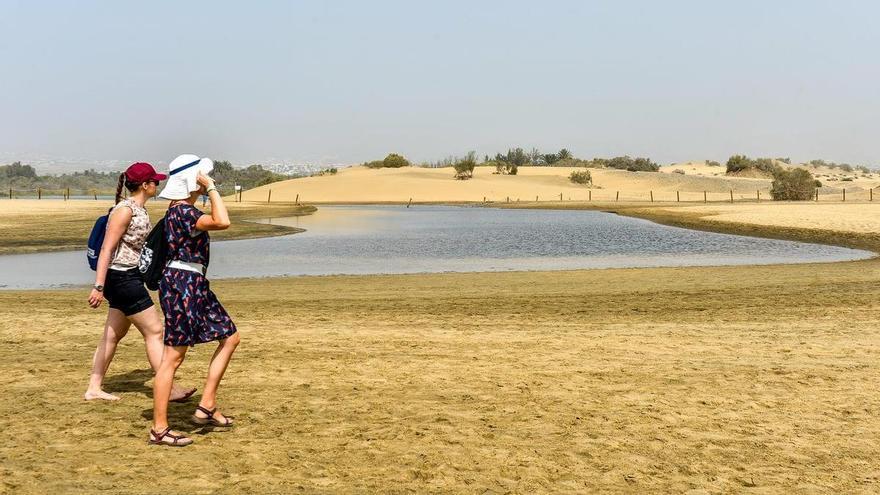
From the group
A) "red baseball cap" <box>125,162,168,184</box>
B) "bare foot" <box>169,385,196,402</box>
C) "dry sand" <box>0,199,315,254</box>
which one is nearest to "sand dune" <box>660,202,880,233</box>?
"dry sand" <box>0,199,315,254</box>

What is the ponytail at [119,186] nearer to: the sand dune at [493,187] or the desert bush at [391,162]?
the sand dune at [493,187]

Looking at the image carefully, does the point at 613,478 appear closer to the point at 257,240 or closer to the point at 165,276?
the point at 165,276

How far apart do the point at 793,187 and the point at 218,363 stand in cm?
6984

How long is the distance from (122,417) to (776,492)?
15.9ft

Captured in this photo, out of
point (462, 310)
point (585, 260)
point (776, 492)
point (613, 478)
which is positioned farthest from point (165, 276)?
point (585, 260)

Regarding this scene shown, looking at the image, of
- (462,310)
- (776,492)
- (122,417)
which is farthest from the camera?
(462,310)

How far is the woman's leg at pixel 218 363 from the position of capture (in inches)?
235

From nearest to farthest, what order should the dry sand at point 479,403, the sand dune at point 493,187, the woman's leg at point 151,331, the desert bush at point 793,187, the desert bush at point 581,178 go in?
the dry sand at point 479,403 < the woman's leg at point 151,331 < the desert bush at point 793,187 < the sand dune at point 493,187 < the desert bush at point 581,178

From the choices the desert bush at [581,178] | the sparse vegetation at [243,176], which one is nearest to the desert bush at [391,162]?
the sparse vegetation at [243,176]

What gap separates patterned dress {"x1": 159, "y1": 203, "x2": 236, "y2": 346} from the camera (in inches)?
223

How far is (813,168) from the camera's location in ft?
451

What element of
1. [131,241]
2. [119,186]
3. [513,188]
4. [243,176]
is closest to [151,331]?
[131,241]

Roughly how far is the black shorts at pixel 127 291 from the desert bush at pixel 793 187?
227 ft

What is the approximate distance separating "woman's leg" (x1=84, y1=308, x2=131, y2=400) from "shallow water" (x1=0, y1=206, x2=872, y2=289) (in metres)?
12.0
